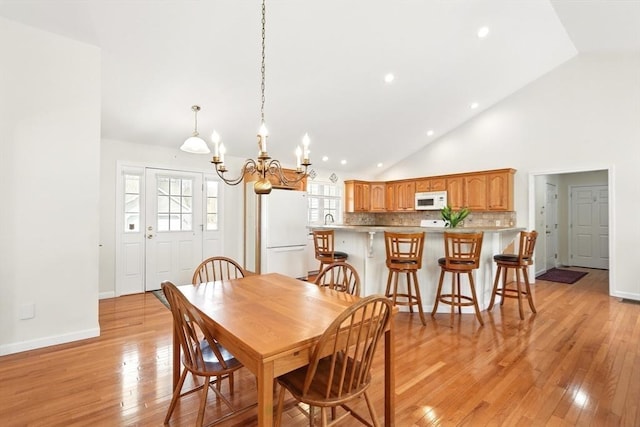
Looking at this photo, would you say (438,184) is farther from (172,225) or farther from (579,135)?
(172,225)

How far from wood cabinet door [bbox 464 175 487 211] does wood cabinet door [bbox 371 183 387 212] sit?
1.91 m

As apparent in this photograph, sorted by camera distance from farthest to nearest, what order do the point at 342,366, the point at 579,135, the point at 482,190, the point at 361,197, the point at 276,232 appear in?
the point at 361,197 < the point at 482,190 < the point at 276,232 < the point at 579,135 < the point at 342,366

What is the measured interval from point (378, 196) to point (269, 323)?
607cm

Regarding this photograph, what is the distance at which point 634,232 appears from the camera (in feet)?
14.0

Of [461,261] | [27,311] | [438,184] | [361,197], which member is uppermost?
[438,184]

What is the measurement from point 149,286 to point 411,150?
5824 mm

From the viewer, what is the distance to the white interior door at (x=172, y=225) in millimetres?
4633

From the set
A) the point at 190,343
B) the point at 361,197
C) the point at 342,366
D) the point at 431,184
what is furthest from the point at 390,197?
the point at 190,343

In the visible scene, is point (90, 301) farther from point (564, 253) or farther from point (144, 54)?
point (564, 253)

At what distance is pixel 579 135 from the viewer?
474cm

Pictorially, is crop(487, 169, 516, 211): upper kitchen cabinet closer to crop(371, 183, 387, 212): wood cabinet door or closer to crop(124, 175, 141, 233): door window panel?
crop(371, 183, 387, 212): wood cabinet door

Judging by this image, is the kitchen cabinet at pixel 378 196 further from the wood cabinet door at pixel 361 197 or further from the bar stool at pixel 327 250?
the bar stool at pixel 327 250

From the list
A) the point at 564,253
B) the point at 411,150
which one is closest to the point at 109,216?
the point at 411,150

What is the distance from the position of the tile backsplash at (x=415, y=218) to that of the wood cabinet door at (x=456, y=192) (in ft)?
1.14
